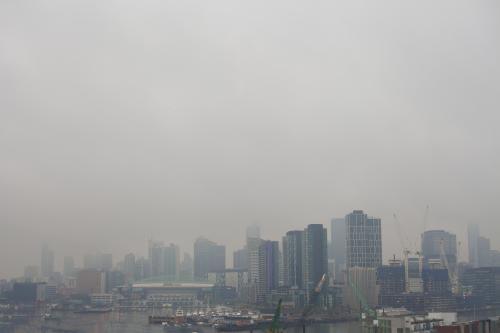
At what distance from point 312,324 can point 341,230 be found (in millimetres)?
10039

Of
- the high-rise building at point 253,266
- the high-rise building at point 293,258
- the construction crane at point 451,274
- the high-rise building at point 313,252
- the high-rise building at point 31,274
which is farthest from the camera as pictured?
the high-rise building at point 253,266

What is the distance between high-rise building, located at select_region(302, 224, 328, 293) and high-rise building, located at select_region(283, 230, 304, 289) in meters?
0.21

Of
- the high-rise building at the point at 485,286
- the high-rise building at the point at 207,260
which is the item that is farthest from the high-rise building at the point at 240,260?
the high-rise building at the point at 485,286

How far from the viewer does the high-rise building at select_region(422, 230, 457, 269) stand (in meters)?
25.8

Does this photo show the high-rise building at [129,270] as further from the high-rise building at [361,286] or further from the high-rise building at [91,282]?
the high-rise building at [361,286]

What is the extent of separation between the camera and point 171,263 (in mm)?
28031

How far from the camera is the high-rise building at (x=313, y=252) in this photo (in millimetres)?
24578

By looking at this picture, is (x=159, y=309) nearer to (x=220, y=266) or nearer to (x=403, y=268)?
(x=220, y=266)

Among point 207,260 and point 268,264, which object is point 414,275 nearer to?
point 268,264

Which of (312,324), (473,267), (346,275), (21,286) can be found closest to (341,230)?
(346,275)

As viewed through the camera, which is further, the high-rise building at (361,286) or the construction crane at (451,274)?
the construction crane at (451,274)

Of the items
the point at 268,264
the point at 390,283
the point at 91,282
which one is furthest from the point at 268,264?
the point at 91,282

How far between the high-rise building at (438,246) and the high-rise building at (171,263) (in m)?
10.5

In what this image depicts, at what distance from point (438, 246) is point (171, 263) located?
11.6 meters
